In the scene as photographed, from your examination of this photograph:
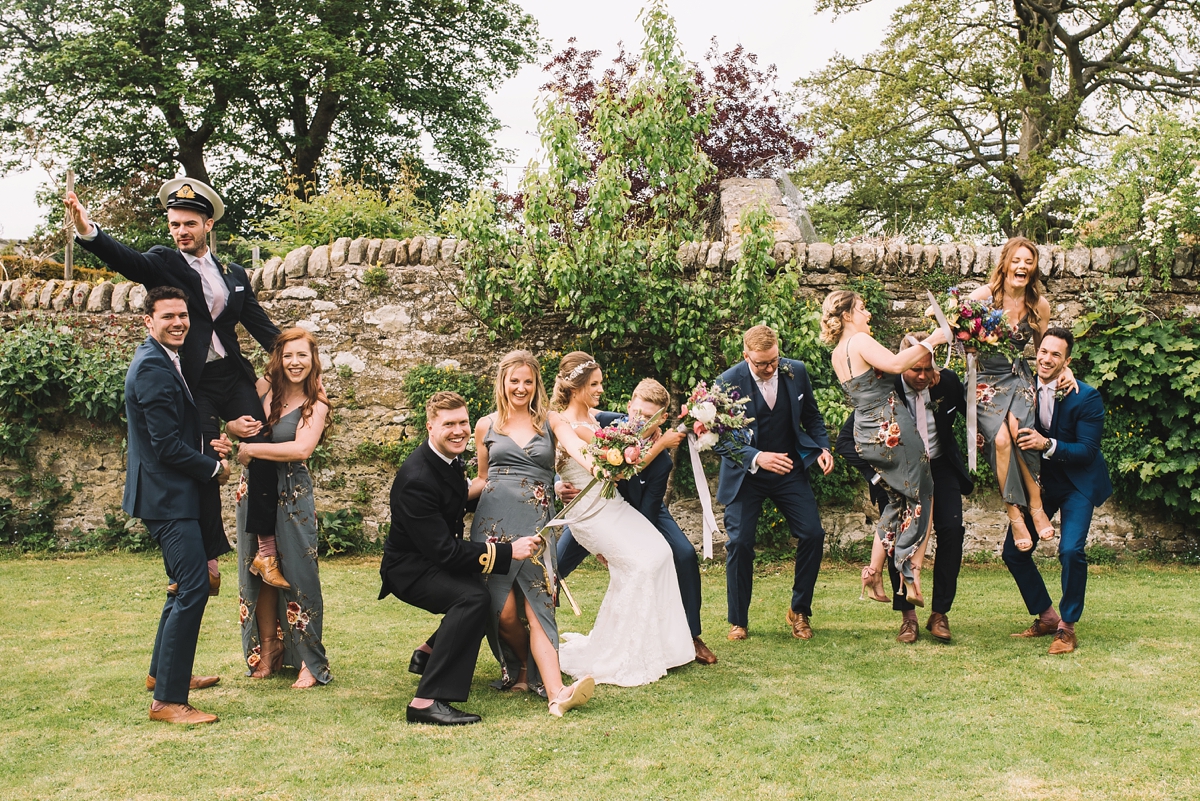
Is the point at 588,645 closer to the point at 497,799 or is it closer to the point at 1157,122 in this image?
the point at 497,799

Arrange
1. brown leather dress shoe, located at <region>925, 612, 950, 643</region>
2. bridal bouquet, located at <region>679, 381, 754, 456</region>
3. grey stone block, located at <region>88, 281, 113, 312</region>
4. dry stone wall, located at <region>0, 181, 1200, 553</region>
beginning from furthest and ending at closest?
grey stone block, located at <region>88, 281, 113, 312</region>, dry stone wall, located at <region>0, 181, 1200, 553</region>, brown leather dress shoe, located at <region>925, 612, 950, 643</region>, bridal bouquet, located at <region>679, 381, 754, 456</region>

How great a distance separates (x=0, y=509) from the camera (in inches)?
372

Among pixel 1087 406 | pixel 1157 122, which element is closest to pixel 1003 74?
pixel 1157 122

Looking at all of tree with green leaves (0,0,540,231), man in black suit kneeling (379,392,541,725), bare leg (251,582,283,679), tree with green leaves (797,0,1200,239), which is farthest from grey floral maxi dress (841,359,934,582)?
tree with green leaves (0,0,540,231)

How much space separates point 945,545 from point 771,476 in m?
1.12

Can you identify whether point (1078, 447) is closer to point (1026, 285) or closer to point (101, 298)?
point (1026, 285)

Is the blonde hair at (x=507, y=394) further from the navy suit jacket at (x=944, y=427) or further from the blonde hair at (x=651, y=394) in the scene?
the navy suit jacket at (x=944, y=427)

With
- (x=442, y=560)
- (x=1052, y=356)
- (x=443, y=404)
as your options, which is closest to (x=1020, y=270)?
(x=1052, y=356)

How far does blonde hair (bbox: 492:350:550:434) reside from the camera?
5.07 m

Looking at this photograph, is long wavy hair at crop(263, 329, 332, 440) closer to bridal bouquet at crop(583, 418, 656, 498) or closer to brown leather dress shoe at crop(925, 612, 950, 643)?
bridal bouquet at crop(583, 418, 656, 498)

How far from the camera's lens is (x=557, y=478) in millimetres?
5578

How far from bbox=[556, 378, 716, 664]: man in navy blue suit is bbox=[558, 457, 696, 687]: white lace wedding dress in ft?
0.67

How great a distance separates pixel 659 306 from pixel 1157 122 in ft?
16.9

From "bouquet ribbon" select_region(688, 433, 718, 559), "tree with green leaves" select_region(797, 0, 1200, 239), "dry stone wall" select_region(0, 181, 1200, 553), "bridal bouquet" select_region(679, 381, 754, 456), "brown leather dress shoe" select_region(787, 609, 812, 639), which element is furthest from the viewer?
"tree with green leaves" select_region(797, 0, 1200, 239)
